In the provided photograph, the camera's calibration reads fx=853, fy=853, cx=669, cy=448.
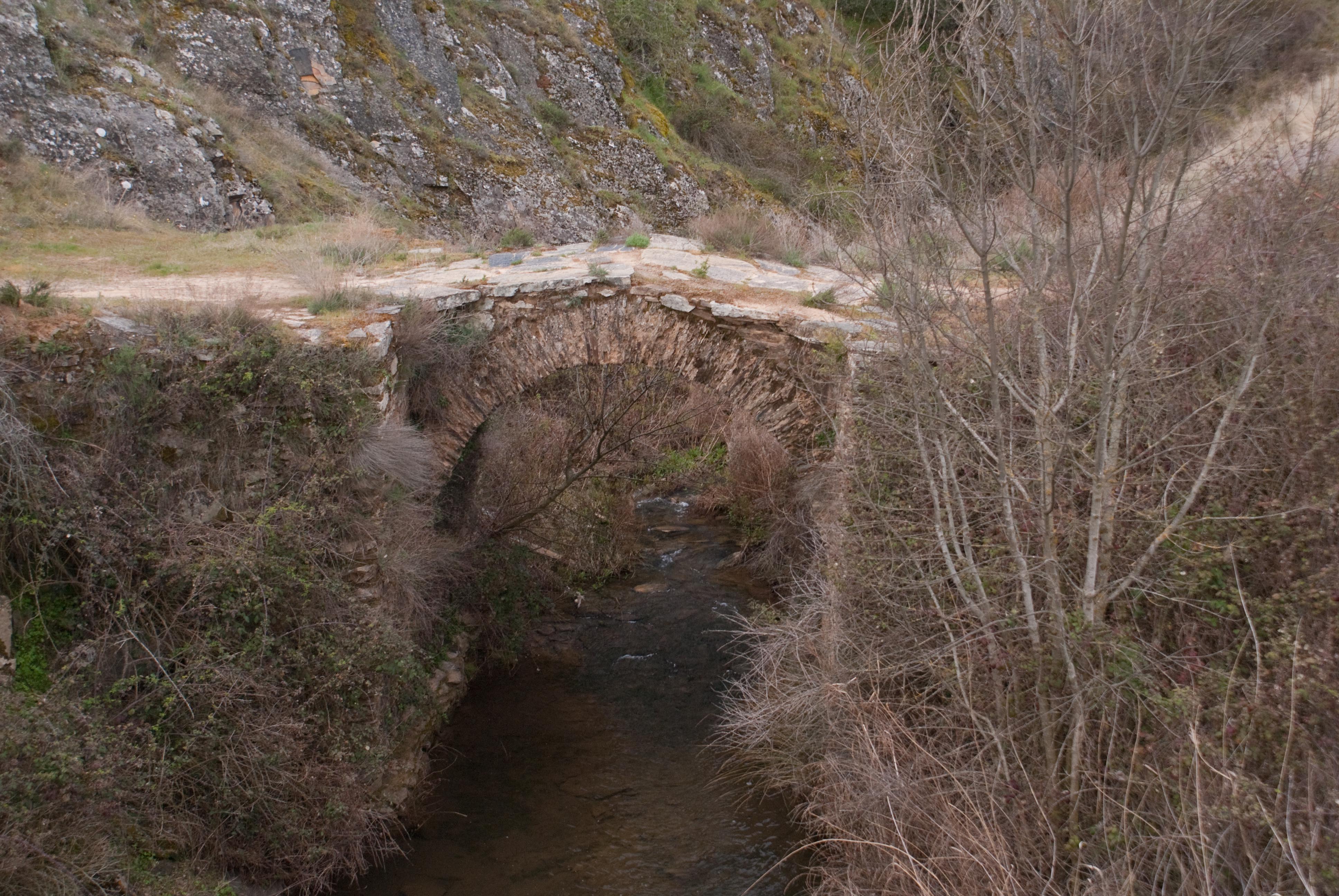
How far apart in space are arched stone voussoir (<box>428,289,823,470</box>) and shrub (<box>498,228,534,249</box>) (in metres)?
2.07

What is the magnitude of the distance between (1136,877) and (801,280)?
19.8 feet

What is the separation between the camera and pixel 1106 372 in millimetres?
3639

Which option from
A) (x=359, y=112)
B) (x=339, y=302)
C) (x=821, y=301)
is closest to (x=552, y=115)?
(x=359, y=112)

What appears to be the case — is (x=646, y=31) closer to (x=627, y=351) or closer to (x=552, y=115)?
(x=552, y=115)

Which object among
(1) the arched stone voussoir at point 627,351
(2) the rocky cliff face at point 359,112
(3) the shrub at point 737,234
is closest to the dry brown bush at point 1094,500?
(1) the arched stone voussoir at point 627,351

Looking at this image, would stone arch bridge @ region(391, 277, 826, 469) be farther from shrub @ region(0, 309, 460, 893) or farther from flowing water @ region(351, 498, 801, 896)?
flowing water @ region(351, 498, 801, 896)

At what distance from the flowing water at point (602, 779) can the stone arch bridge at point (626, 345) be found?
2.21 meters

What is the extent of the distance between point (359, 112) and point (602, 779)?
11620 millimetres

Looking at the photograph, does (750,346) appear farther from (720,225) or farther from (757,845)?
(757,845)

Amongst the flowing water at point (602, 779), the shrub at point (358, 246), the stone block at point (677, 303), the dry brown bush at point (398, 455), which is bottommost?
the flowing water at point (602, 779)

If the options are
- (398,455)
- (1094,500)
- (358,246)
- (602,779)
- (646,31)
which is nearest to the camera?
(1094,500)

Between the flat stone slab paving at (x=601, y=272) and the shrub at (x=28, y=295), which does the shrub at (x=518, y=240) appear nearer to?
the flat stone slab paving at (x=601, y=272)

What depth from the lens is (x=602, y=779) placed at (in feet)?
22.8

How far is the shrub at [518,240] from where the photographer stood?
9375mm
